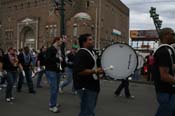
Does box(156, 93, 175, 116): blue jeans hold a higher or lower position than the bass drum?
lower

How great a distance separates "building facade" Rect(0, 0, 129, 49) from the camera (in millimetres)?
76688

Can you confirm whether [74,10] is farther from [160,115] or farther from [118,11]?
[160,115]

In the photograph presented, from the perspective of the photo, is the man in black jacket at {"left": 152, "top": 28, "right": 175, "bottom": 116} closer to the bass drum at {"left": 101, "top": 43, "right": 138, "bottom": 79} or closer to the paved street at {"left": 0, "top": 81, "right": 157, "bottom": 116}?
the bass drum at {"left": 101, "top": 43, "right": 138, "bottom": 79}

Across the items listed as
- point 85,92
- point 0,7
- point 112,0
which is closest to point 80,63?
point 85,92

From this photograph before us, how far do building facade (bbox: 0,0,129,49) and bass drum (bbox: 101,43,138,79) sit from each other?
62.9 m

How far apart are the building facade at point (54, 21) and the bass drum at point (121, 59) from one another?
6293 centimetres

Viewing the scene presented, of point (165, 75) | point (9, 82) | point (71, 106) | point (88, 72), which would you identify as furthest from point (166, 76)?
point (9, 82)

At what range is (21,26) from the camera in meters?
88.8

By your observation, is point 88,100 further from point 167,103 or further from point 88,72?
point 167,103

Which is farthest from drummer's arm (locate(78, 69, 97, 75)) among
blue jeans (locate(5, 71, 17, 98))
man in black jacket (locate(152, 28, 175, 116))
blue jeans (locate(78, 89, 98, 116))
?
blue jeans (locate(5, 71, 17, 98))

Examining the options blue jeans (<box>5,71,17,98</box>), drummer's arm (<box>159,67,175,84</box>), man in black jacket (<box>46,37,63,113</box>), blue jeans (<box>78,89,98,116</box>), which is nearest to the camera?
drummer's arm (<box>159,67,175,84</box>)

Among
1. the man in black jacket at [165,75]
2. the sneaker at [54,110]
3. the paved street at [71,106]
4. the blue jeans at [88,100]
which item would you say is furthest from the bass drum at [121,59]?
the sneaker at [54,110]

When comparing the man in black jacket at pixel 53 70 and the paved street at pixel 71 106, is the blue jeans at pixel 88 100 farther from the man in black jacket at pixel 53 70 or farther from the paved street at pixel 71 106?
the man in black jacket at pixel 53 70

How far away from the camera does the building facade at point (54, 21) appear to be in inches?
3019
